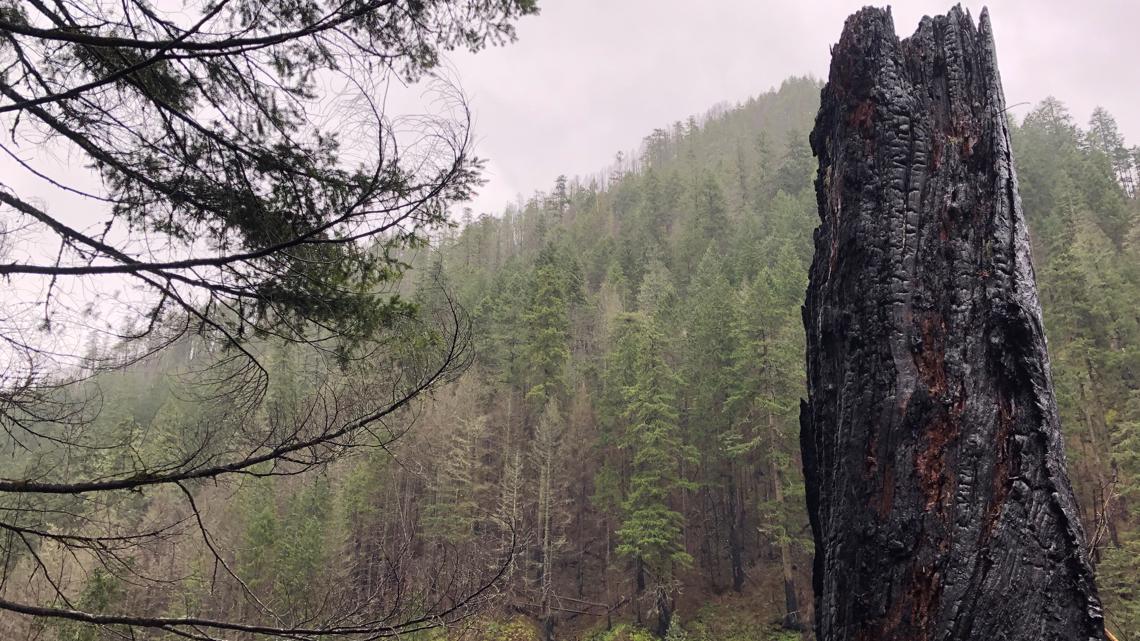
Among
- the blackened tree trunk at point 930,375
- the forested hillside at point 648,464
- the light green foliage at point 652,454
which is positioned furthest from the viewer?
the light green foliage at point 652,454

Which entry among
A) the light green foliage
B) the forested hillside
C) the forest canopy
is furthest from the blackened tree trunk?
the light green foliage

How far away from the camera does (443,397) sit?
2084 cm

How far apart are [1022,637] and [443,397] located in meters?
20.0

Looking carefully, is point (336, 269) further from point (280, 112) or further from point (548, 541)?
point (548, 541)

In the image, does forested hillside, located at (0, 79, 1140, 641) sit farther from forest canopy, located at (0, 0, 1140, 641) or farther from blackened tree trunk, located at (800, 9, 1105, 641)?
blackened tree trunk, located at (800, 9, 1105, 641)

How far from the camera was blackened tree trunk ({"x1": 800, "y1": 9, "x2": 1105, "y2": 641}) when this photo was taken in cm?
191

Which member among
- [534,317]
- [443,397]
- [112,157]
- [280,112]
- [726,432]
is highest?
[534,317]

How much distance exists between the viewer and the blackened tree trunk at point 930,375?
1907 millimetres

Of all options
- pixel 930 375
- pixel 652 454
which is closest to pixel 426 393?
pixel 930 375

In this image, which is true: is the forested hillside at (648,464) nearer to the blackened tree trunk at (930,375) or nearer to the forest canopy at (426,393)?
the forest canopy at (426,393)

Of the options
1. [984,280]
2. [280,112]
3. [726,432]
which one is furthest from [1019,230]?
[726,432]

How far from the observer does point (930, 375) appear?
2.18m

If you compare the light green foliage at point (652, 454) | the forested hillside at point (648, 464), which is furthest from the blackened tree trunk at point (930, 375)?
the light green foliage at point (652, 454)

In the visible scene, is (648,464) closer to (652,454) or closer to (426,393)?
(652,454)
